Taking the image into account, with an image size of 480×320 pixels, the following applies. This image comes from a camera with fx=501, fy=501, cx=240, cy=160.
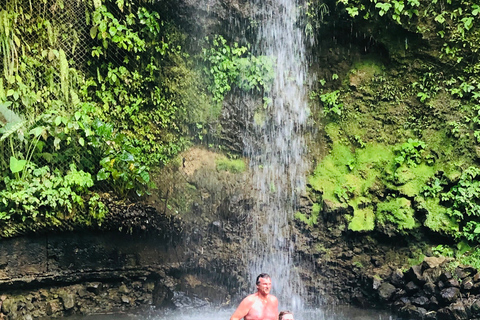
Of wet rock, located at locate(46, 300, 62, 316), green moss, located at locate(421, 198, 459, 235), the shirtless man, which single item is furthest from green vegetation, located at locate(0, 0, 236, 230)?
the shirtless man

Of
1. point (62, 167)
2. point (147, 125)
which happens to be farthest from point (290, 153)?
point (62, 167)

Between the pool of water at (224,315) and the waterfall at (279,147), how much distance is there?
869mm

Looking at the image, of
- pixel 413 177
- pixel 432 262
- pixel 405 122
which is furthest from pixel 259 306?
pixel 405 122

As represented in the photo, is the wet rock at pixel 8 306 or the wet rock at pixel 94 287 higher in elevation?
the wet rock at pixel 94 287

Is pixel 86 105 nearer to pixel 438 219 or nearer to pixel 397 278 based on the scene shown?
pixel 397 278

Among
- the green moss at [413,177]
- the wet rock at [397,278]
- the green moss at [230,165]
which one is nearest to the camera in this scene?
the wet rock at [397,278]

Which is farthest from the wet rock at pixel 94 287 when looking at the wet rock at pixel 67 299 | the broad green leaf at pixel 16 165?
the broad green leaf at pixel 16 165

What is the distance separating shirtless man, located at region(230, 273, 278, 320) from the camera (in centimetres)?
544

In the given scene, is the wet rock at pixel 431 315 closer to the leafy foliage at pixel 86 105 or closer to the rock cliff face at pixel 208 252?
the rock cliff face at pixel 208 252

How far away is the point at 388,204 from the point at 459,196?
3.70ft

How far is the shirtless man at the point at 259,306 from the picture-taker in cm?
544

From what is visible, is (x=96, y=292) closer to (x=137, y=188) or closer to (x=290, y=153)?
(x=137, y=188)

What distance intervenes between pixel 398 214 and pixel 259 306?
384 centimetres

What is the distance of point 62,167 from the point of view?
8.44m
